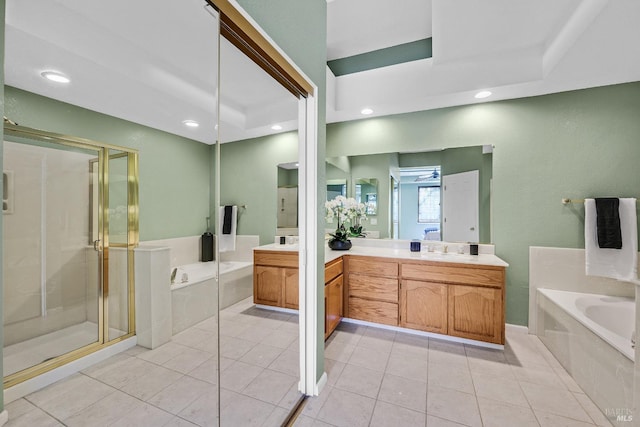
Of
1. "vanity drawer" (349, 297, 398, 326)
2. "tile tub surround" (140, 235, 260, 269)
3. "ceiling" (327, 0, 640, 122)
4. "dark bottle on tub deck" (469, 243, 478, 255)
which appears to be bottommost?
"vanity drawer" (349, 297, 398, 326)

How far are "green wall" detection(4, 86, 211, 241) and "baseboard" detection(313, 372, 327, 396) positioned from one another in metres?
1.33

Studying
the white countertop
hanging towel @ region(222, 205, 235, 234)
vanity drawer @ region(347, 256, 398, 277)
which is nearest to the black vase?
the white countertop

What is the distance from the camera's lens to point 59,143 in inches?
38.3

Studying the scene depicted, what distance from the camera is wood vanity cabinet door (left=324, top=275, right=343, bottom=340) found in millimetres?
2342

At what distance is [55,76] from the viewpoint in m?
0.91

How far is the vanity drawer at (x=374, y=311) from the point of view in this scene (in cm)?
259

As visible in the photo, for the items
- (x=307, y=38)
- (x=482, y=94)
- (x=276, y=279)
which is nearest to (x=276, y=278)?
(x=276, y=279)

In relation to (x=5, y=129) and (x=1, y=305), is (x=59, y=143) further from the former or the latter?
(x=1, y=305)

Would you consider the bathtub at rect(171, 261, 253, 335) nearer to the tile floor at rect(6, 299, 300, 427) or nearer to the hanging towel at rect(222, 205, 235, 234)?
the tile floor at rect(6, 299, 300, 427)

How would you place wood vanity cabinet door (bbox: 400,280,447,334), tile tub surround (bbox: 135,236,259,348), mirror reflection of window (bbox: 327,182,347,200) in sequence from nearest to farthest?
tile tub surround (bbox: 135,236,259,348)
wood vanity cabinet door (bbox: 400,280,447,334)
mirror reflection of window (bbox: 327,182,347,200)

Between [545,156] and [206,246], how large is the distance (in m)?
3.21

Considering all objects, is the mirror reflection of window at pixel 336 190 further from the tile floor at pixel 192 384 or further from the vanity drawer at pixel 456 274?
the tile floor at pixel 192 384

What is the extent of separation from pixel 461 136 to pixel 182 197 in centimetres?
289

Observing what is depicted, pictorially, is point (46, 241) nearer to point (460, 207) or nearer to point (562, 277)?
point (460, 207)
